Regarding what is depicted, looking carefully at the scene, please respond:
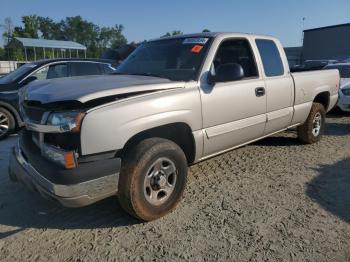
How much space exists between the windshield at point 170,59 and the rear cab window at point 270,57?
1127mm

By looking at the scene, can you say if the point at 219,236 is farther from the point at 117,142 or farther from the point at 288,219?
the point at 117,142

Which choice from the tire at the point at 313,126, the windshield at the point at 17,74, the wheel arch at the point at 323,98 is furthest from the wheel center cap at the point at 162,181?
the windshield at the point at 17,74

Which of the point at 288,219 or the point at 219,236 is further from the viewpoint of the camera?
the point at 288,219

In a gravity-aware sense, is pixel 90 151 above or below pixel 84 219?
above

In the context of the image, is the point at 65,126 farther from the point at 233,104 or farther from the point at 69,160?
the point at 233,104

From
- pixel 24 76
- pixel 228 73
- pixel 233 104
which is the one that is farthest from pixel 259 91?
pixel 24 76

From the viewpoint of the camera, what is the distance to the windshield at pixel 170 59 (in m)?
3.99

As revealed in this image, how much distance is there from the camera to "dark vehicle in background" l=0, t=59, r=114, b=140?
23.8ft

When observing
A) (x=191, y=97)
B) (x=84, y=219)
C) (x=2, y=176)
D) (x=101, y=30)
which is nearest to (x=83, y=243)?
(x=84, y=219)

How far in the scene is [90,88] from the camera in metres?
3.15

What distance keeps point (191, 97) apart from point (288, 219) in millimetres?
1592

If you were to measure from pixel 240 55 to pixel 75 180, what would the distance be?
2.97 m

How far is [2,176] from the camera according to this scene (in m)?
4.79

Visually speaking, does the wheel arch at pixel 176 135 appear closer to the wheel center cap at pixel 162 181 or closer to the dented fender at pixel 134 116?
the dented fender at pixel 134 116
